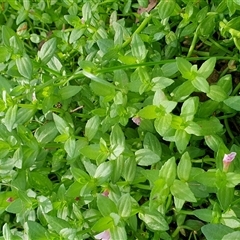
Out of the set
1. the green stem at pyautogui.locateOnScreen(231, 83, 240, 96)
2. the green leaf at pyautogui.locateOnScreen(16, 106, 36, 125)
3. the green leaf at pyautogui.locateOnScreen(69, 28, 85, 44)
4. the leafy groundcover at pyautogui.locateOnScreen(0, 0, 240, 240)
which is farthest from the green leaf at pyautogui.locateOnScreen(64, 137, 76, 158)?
→ the green stem at pyautogui.locateOnScreen(231, 83, 240, 96)

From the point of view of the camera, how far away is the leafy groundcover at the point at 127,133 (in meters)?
1.03

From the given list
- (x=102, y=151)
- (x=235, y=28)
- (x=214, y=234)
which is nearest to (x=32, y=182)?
(x=102, y=151)

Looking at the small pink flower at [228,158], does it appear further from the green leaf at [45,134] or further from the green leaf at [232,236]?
the green leaf at [45,134]

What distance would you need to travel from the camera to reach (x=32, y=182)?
123cm

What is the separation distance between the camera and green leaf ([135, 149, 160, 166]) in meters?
1.10

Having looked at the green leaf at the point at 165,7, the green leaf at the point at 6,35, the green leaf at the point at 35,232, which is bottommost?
the green leaf at the point at 35,232

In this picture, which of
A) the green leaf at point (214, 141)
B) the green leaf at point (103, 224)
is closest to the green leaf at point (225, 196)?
the green leaf at point (214, 141)

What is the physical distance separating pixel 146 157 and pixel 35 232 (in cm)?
28

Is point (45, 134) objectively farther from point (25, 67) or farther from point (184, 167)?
point (184, 167)

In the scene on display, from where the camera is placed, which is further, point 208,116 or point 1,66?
point 1,66

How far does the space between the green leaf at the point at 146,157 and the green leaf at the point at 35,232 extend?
9.8 inches

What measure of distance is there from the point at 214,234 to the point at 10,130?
487 millimetres

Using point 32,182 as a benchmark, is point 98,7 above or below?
above

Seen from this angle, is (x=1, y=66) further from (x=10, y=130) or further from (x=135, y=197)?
(x=135, y=197)
